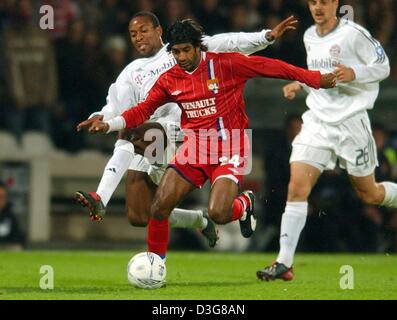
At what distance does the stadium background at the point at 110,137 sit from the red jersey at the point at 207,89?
483 cm

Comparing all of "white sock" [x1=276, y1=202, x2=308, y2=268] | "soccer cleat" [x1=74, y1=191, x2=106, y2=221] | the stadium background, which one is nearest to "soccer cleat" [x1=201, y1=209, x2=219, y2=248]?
"white sock" [x1=276, y1=202, x2=308, y2=268]

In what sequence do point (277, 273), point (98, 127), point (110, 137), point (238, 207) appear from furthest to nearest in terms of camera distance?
1. point (110, 137)
2. point (277, 273)
3. point (238, 207)
4. point (98, 127)

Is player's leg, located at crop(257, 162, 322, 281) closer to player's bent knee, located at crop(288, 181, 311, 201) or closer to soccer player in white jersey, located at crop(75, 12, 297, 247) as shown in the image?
player's bent knee, located at crop(288, 181, 311, 201)

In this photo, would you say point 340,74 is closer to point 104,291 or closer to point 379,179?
point 104,291

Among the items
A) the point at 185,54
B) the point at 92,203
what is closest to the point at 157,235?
the point at 92,203

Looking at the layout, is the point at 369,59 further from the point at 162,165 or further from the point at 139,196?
the point at 139,196

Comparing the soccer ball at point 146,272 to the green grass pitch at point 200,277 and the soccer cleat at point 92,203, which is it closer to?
the green grass pitch at point 200,277

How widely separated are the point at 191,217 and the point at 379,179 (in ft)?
11.9

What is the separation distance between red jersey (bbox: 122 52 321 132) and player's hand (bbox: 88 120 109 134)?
23 cm

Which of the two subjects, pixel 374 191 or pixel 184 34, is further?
pixel 374 191

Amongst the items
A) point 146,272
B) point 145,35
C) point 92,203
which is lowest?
point 146,272

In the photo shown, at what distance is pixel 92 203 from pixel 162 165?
3.95 feet

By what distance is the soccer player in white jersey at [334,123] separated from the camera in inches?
352

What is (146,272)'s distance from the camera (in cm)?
796
